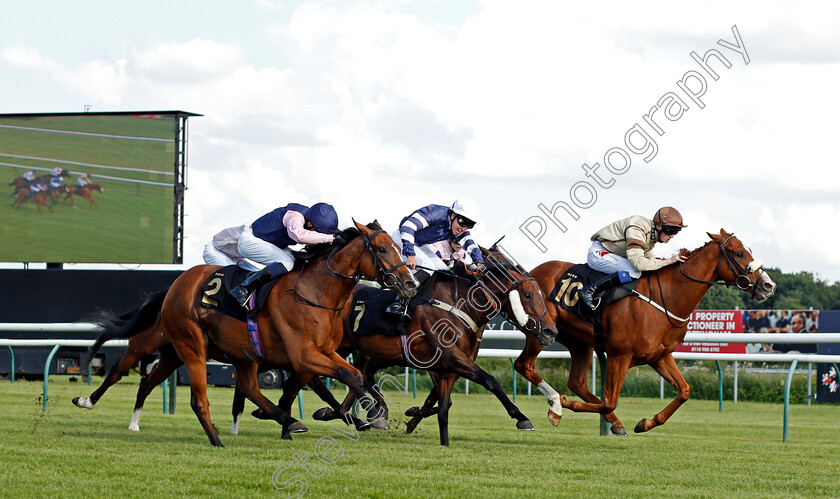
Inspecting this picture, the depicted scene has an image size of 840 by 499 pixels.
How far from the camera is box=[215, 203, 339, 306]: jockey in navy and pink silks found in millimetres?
7184

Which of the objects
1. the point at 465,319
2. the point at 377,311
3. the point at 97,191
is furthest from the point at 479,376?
the point at 97,191

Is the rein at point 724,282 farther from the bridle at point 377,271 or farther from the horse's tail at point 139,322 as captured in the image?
the horse's tail at point 139,322

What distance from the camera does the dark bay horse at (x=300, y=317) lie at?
22.4 feet

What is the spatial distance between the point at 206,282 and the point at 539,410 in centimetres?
592

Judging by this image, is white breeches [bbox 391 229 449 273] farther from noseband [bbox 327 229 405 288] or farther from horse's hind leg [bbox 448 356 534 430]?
noseband [bbox 327 229 405 288]

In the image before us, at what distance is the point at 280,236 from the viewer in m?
7.46

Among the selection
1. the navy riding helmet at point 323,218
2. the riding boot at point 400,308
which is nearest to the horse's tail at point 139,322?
the navy riding helmet at point 323,218

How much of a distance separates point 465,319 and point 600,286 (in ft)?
4.16

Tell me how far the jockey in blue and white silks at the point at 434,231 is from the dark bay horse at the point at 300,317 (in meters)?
0.81

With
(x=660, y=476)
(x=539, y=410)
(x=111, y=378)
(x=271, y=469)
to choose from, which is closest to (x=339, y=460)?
(x=271, y=469)

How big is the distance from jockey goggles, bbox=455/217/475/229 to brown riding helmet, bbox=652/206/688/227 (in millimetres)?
1430

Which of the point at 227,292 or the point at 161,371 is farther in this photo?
the point at 161,371

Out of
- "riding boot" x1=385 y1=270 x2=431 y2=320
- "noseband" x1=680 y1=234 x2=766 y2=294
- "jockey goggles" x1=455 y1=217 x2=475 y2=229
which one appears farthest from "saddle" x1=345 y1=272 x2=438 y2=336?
"noseband" x1=680 y1=234 x2=766 y2=294

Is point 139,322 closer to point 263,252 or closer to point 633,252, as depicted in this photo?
point 263,252
